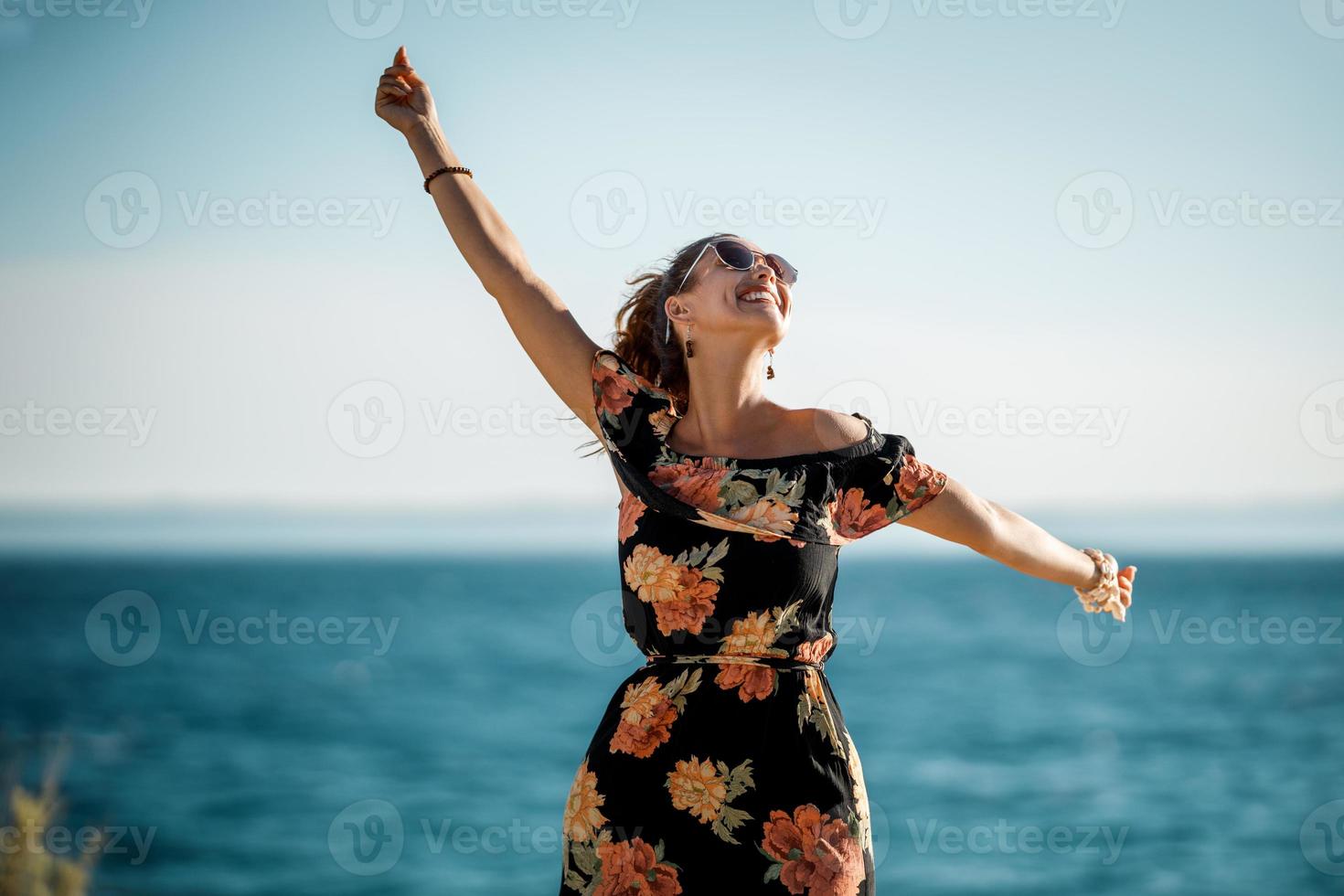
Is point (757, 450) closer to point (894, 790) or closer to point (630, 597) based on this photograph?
point (630, 597)

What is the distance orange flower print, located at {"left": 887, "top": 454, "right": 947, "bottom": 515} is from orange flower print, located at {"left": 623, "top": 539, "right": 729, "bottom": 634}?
43 cm

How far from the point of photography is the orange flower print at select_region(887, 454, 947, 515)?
2.97 metres

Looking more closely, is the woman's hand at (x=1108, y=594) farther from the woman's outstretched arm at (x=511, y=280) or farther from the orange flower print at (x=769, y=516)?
the woman's outstretched arm at (x=511, y=280)

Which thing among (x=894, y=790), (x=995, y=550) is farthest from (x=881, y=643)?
(x=995, y=550)

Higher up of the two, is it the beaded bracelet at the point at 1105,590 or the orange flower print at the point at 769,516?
the beaded bracelet at the point at 1105,590

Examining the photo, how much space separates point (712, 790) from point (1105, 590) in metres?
1.31

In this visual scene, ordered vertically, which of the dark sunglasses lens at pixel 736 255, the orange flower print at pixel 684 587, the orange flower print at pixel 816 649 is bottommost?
the orange flower print at pixel 816 649

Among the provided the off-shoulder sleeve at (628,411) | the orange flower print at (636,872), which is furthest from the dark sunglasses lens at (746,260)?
the orange flower print at (636,872)

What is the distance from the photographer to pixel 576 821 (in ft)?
9.39

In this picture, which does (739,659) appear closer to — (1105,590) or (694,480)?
(694,480)

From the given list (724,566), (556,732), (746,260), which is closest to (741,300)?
(746,260)

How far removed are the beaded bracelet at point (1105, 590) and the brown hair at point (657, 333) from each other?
118cm

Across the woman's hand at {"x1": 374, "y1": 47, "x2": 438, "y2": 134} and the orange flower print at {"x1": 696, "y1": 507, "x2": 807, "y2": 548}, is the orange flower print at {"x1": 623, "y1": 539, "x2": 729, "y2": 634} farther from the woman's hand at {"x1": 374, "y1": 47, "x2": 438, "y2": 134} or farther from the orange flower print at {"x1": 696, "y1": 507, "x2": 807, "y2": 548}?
the woman's hand at {"x1": 374, "y1": 47, "x2": 438, "y2": 134}

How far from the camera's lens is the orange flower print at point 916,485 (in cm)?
297
